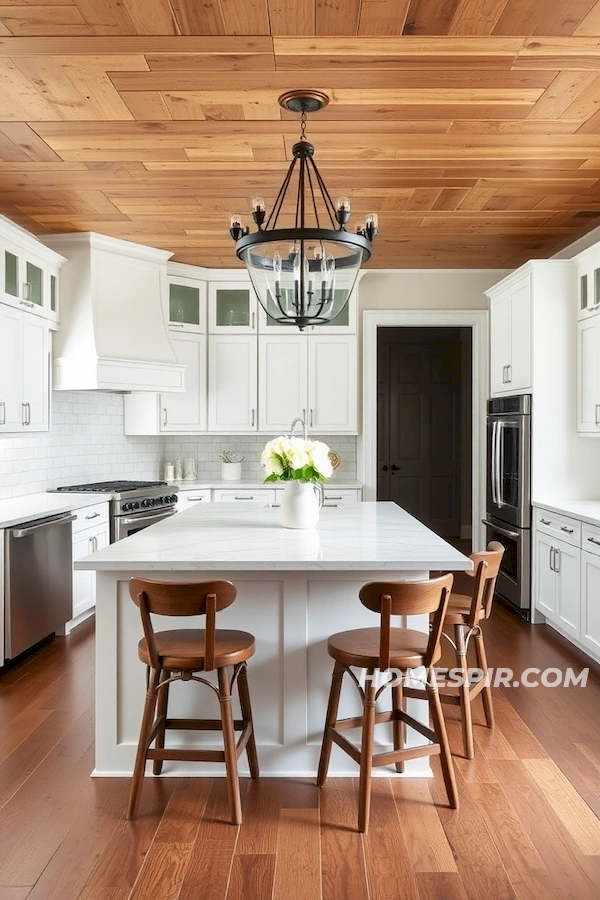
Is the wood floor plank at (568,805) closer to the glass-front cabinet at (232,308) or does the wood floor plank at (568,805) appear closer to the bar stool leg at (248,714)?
the bar stool leg at (248,714)

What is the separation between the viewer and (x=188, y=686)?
2973 mm

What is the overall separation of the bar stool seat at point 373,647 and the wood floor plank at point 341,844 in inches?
19.8

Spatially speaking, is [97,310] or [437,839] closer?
[437,839]

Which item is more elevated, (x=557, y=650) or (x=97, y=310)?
(x=97, y=310)

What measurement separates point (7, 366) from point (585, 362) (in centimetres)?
366

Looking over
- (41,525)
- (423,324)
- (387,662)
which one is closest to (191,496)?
(41,525)

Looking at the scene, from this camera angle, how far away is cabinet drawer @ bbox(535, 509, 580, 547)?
444cm

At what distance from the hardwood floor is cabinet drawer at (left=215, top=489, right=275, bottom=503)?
3.24m

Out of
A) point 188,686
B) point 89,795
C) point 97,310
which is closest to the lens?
point 89,795

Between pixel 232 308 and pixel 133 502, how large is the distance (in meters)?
2.02

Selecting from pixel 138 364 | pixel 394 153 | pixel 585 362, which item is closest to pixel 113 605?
pixel 394 153

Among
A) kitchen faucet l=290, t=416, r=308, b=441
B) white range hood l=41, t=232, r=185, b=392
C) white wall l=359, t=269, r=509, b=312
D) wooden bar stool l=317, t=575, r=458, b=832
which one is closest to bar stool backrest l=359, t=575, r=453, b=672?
wooden bar stool l=317, t=575, r=458, b=832

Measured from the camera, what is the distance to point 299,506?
11.8 feet

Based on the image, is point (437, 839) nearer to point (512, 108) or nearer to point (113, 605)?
point (113, 605)
